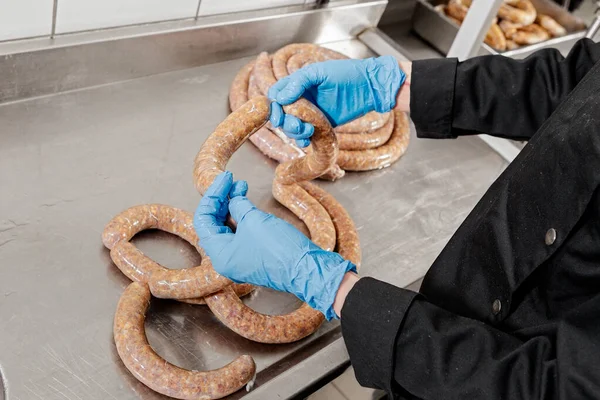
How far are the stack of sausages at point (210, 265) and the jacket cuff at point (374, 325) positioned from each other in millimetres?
454

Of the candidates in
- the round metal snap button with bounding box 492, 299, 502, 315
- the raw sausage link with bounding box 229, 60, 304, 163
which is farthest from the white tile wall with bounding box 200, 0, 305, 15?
the round metal snap button with bounding box 492, 299, 502, 315

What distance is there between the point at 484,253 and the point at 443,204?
121 centimetres

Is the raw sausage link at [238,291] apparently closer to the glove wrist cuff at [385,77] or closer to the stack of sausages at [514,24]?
the glove wrist cuff at [385,77]

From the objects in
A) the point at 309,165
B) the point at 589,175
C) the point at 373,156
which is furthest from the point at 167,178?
the point at 589,175

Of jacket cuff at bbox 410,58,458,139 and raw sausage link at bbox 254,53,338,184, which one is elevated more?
jacket cuff at bbox 410,58,458,139

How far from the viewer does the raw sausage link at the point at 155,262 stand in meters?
1.95

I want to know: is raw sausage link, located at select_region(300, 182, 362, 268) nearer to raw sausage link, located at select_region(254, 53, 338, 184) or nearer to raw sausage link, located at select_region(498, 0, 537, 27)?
raw sausage link, located at select_region(254, 53, 338, 184)

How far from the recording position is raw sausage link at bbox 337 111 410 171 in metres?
2.73

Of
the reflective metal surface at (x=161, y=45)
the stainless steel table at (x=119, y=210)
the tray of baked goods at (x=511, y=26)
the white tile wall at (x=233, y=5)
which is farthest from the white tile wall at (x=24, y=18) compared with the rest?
the tray of baked goods at (x=511, y=26)

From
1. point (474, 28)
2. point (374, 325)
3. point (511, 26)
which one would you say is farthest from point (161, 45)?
point (511, 26)

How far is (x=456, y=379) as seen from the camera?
1440 millimetres

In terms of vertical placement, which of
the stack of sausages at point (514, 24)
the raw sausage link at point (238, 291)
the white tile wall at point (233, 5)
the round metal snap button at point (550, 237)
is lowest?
the raw sausage link at point (238, 291)

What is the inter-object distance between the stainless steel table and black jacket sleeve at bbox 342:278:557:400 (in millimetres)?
447

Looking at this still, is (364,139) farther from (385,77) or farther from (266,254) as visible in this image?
(266,254)
